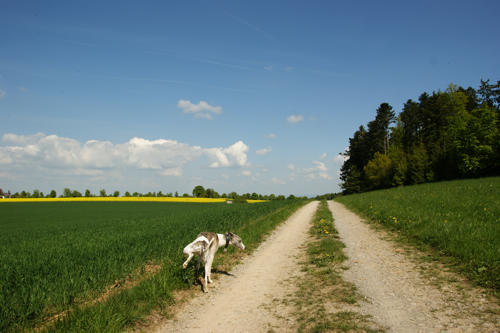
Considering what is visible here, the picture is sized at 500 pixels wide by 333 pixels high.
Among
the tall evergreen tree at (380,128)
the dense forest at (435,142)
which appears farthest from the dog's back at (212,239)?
the tall evergreen tree at (380,128)

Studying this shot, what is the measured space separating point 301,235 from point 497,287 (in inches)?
388

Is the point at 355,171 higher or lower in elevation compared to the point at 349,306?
higher

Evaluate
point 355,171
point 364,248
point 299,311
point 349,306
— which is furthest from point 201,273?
point 355,171

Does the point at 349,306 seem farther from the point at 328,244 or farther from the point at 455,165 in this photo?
the point at 455,165

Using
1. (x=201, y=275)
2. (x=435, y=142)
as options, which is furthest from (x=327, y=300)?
(x=435, y=142)

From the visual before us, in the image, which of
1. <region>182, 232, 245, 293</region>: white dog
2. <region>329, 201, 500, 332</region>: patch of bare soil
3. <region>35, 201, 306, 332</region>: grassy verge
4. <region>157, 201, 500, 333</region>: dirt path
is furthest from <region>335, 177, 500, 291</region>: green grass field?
<region>35, 201, 306, 332</region>: grassy verge

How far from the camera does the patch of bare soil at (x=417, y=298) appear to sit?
419 centimetres

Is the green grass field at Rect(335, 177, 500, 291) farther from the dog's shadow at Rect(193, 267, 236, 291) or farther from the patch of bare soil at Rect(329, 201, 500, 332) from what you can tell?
the dog's shadow at Rect(193, 267, 236, 291)

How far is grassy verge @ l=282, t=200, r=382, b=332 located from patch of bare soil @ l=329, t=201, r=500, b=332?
249mm

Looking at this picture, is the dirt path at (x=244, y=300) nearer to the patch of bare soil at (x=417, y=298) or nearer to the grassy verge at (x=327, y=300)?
the grassy verge at (x=327, y=300)

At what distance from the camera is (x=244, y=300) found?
20.0 ft

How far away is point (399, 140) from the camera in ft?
209

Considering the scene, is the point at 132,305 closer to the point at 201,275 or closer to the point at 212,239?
the point at 212,239

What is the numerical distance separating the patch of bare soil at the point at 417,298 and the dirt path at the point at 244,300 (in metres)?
1.78
